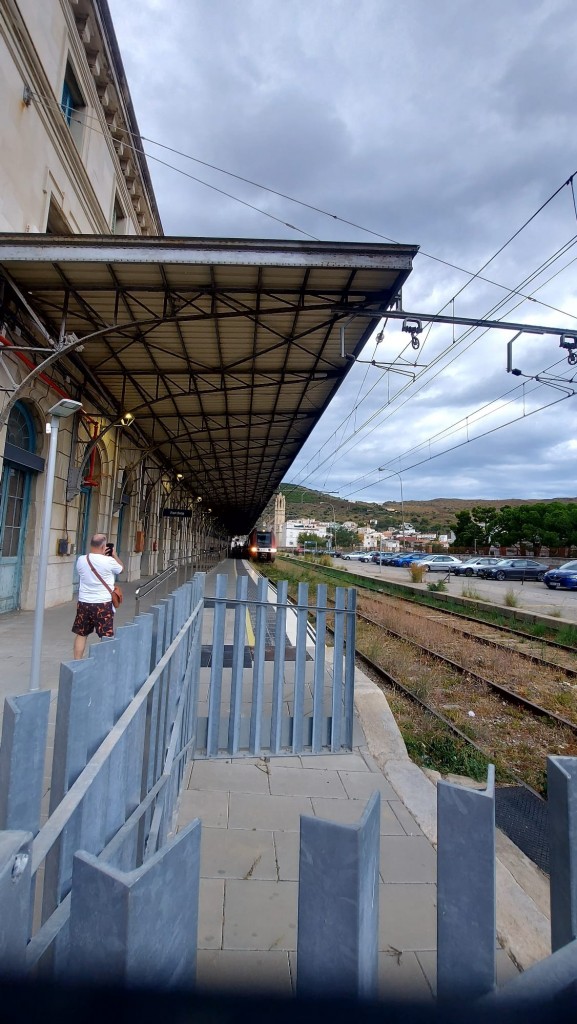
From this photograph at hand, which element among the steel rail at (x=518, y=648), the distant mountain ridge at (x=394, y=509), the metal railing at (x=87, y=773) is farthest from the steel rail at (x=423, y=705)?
the distant mountain ridge at (x=394, y=509)

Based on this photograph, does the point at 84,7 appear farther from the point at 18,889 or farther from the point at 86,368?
the point at 18,889

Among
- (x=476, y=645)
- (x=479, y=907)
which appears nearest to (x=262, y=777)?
(x=479, y=907)

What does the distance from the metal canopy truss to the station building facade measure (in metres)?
0.83

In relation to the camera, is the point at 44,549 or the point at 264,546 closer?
the point at 44,549

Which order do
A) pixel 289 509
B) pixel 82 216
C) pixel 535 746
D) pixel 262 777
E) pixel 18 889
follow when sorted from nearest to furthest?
1. pixel 18 889
2. pixel 262 777
3. pixel 535 746
4. pixel 82 216
5. pixel 289 509

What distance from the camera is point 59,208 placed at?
11609mm

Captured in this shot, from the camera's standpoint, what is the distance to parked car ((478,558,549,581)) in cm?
3775

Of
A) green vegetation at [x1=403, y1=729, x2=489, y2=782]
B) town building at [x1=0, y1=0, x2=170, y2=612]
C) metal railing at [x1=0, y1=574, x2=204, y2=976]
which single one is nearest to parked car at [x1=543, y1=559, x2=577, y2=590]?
town building at [x1=0, y1=0, x2=170, y2=612]

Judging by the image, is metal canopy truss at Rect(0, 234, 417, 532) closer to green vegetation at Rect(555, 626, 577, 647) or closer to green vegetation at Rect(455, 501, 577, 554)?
green vegetation at Rect(555, 626, 577, 647)

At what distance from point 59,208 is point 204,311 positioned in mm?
4689

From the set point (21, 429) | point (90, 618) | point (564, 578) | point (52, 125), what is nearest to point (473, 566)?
point (564, 578)

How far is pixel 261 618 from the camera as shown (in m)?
4.33

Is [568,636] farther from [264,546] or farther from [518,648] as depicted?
[264,546]

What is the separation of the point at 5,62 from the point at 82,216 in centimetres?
440
